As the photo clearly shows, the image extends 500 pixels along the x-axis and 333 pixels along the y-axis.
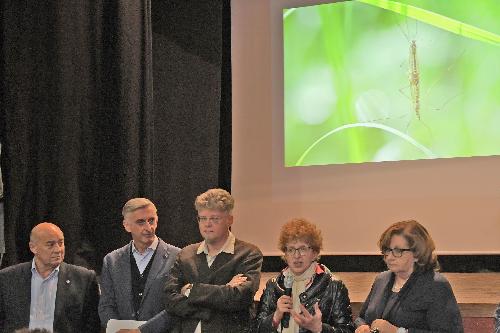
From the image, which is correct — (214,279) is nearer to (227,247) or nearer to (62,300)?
(227,247)

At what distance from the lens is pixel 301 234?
10.8 ft

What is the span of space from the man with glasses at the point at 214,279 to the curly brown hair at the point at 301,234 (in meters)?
0.30

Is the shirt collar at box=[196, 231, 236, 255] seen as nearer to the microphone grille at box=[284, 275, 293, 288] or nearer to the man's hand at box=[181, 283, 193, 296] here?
the man's hand at box=[181, 283, 193, 296]

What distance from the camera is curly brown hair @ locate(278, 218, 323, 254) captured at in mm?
3297

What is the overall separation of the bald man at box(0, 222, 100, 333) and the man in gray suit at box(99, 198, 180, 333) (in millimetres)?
143

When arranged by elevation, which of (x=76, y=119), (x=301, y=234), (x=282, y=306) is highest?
(x=76, y=119)

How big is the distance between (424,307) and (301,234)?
0.62 m

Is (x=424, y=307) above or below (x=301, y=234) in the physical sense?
below

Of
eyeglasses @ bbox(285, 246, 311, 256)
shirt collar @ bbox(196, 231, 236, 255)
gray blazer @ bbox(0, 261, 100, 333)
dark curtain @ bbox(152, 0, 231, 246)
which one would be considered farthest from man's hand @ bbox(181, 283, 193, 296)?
dark curtain @ bbox(152, 0, 231, 246)

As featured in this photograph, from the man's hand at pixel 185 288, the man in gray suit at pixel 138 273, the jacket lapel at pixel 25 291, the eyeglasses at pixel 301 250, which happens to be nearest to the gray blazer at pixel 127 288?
the man in gray suit at pixel 138 273

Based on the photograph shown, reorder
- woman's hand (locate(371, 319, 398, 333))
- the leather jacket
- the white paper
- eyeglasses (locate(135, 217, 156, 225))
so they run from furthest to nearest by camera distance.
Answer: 1. eyeglasses (locate(135, 217, 156, 225))
2. the white paper
3. the leather jacket
4. woman's hand (locate(371, 319, 398, 333))

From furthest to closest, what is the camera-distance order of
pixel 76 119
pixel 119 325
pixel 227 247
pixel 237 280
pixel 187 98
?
pixel 187 98
pixel 76 119
pixel 119 325
pixel 227 247
pixel 237 280

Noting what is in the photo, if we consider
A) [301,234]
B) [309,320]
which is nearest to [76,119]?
[301,234]

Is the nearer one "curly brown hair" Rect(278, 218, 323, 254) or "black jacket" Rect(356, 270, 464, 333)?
"black jacket" Rect(356, 270, 464, 333)
